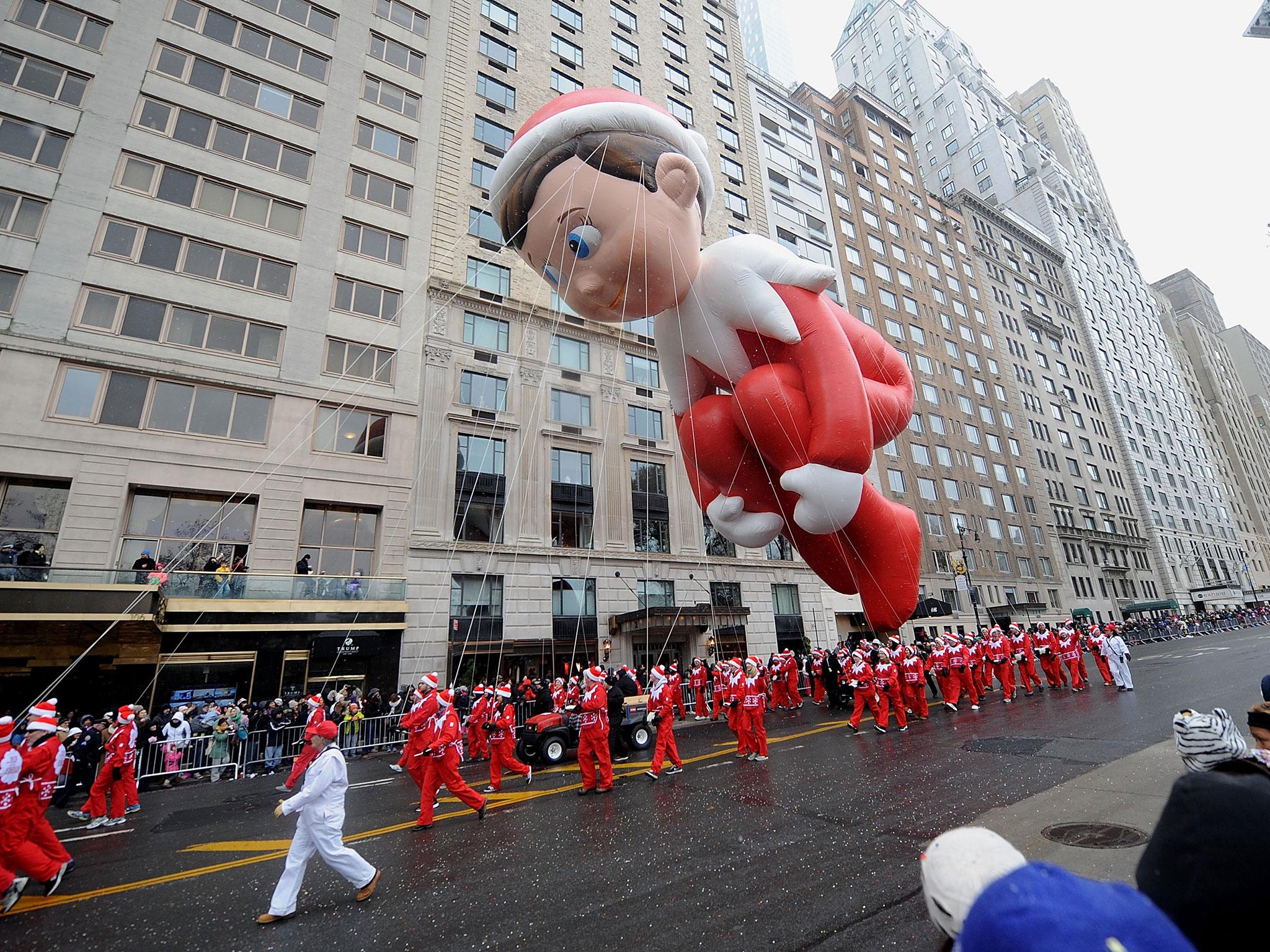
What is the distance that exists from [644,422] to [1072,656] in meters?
18.3

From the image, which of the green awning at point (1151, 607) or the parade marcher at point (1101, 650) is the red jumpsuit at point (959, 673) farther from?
the green awning at point (1151, 607)

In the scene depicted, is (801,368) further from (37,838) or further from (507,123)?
(507,123)

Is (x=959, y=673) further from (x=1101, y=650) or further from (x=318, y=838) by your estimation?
(x=318, y=838)

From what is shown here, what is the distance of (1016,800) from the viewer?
6.89m

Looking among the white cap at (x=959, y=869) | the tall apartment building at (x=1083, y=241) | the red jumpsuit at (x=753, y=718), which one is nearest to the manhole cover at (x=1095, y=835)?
the white cap at (x=959, y=869)

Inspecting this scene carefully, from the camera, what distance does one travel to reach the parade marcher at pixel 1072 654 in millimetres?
18500

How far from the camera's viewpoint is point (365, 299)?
2436 cm

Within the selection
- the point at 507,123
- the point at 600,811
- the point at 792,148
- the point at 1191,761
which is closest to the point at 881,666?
the point at 600,811

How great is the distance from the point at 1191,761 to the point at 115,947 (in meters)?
7.47

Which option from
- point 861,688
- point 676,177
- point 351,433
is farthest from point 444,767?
point 351,433

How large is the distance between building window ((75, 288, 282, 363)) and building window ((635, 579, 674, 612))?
16.3 m

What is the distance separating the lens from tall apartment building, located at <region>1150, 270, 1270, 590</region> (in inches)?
3083

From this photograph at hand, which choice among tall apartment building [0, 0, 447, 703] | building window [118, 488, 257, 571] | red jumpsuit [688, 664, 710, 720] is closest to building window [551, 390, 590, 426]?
tall apartment building [0, 0, 447, 703]

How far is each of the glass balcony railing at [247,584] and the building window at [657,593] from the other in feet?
31.0
